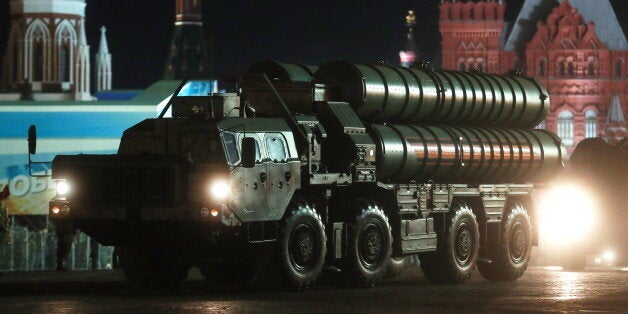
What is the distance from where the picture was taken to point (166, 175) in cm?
2059

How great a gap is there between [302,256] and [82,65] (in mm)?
105507

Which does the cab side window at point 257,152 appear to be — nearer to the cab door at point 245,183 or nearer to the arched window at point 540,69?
the cab door at point 245,183

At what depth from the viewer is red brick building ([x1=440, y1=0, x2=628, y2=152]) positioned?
438 ft

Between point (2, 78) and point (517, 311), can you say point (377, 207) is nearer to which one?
point (517, 311)

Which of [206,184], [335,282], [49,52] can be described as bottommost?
[335,282]

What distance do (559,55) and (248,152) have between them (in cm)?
11691

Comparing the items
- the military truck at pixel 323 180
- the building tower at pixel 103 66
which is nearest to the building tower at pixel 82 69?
the building tower at pixel 103 66

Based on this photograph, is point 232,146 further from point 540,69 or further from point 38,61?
point 540,69

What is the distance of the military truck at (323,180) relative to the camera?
2075 centimetres

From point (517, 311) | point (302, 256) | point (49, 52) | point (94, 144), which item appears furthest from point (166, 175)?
point (49, 52)

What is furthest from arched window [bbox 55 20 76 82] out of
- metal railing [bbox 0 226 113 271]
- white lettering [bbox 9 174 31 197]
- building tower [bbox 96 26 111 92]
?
metal railing [bbox 0 226 113 271]

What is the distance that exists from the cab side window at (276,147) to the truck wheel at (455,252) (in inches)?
160

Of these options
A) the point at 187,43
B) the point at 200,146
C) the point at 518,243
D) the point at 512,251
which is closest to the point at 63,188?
the point at 200,146

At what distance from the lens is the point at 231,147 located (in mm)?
20703
